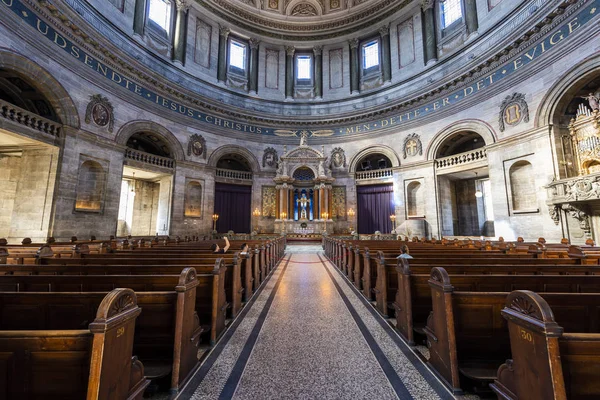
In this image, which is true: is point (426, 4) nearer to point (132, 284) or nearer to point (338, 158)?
point (338, 158)

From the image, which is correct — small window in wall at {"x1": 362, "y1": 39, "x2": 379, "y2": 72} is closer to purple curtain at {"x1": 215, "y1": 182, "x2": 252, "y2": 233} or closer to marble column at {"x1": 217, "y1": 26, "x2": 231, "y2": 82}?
marble column at {"x1": 217, "y1": 26, "x2": 231, "y2": 82}

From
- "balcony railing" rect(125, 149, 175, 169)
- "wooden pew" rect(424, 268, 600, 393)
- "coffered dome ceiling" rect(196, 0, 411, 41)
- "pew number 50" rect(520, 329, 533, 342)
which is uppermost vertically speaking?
"coffered dome ceiling" rect(196, 0, 411, 41)

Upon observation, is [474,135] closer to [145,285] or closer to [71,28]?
[145,285]

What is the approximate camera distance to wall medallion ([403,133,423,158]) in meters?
14.6

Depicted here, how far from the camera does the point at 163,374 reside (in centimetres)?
196

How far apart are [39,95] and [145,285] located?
1112 centimetres

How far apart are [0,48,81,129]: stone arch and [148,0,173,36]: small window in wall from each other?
734 cm

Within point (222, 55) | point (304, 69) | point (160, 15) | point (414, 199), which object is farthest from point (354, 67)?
point (160, 15)

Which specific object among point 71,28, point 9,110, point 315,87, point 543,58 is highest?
point 315,87

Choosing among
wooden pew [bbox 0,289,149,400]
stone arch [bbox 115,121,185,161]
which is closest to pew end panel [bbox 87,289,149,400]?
wooden pew [bbox 0,289,149,400]

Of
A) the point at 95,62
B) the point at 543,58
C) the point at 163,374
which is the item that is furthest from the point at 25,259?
the point at 543,58

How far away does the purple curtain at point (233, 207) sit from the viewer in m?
16.5

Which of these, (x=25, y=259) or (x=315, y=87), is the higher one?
(x=315, y=87)

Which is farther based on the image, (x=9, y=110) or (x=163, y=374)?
(x=9, y=110)
